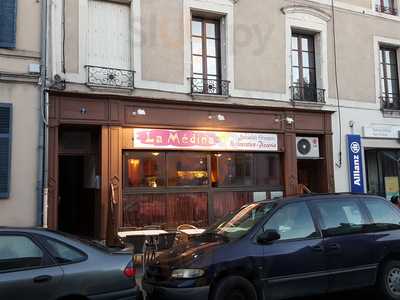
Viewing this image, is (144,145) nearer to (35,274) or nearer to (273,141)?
(273,141)

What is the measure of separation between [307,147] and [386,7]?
19.3 ft

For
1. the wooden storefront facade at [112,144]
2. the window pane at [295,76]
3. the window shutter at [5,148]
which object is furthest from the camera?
the window pane at [295,76]

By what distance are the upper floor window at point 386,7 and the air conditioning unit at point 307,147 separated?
512 centimetres

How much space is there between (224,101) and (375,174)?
642 cm

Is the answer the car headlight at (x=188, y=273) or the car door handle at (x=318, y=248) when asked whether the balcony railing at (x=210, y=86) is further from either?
the car headlight at (x=188, y=273)

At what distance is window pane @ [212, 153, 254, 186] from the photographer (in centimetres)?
1314

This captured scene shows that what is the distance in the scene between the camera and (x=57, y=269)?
18.0 feet

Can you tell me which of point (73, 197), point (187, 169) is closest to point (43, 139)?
point (73, 197)

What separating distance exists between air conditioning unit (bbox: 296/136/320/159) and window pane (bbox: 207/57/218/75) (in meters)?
3.08

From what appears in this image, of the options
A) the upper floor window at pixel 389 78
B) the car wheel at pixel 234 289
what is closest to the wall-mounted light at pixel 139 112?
the car wheel at pixel 234 289

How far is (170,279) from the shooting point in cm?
651

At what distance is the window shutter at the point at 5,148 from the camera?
34.0 feet

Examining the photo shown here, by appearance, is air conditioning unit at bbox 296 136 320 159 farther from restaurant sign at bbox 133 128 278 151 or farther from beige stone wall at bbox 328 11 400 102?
beige stone wall at bbox 328 11 400 102

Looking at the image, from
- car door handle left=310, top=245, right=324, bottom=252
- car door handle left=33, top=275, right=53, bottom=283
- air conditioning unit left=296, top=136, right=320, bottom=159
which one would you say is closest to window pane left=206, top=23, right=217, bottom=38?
air conditioning unit left=296, top=136, right=320, bottom=159
